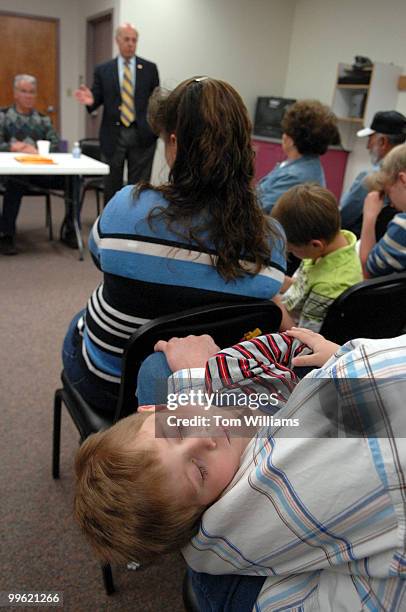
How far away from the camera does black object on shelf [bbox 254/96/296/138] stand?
19.6ft

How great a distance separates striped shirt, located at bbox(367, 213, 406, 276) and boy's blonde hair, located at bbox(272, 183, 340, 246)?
280 mm

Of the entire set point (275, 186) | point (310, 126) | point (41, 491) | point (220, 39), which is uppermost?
point (220, 39)

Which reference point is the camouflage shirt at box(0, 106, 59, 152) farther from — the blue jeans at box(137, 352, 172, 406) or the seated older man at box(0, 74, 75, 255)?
the blue jeans at box(137, 352, 172, 406)

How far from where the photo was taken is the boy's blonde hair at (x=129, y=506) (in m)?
0.60

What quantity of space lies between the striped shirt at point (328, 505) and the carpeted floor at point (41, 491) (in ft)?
2.55

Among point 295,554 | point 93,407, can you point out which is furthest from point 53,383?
point 295,554

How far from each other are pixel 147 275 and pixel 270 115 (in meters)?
5.80

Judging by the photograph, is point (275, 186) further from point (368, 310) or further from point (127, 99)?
point (127, 99)

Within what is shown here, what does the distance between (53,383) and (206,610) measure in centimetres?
155

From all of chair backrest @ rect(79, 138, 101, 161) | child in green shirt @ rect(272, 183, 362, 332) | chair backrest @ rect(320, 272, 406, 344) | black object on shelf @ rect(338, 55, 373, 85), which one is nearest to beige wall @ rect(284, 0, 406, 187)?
black object on shelf @ rect(338, 55, 373, 85)

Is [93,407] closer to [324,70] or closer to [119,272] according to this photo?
[119,272]

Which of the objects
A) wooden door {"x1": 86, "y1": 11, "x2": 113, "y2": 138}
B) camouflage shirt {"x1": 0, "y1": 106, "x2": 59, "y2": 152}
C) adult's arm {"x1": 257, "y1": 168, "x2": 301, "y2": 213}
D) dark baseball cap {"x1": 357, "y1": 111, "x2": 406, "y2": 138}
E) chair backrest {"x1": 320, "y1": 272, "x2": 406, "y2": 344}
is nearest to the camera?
chair backrest {"x1": 320, "y1": 272, "x2": 406, "y2": 344}

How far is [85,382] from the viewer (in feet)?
4.04

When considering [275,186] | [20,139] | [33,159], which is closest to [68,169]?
[33,159]
